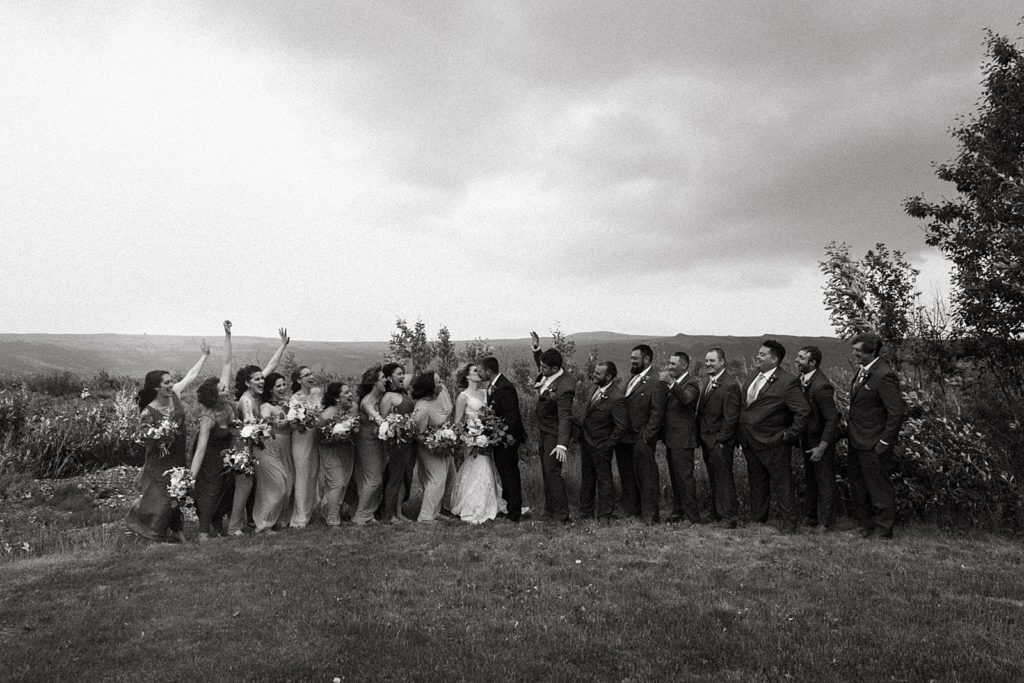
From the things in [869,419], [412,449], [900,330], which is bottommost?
[412,449]

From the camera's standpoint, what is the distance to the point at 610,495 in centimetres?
1082

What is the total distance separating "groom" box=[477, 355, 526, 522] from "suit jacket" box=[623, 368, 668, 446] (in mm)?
1727

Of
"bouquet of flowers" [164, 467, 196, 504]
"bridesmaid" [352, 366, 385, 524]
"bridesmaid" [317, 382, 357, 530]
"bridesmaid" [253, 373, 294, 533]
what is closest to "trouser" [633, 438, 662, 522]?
"bridesmaid" [352, 366, 385, 524]

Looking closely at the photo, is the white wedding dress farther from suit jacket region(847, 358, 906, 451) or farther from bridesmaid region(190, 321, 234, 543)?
suit jacket region(847, 358, 906, 451)

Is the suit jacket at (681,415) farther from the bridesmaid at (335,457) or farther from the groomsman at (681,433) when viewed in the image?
the bridesmaid at (335,457)

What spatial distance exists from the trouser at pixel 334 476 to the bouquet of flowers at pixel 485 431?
1880 millimetres

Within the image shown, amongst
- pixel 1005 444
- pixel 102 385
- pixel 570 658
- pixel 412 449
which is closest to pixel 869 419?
pixel 1005 444

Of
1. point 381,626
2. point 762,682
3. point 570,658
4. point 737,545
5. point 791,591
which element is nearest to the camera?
point 762,682

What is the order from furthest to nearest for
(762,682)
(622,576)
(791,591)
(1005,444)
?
(1005,444) < (622,576) < (791,591) < (762,682)

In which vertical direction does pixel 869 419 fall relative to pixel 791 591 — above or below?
above

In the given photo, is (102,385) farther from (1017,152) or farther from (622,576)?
(1017,152)

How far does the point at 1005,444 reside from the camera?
389 inches

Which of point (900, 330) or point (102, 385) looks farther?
point (102, 385)

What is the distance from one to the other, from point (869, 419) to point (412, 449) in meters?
6.69
